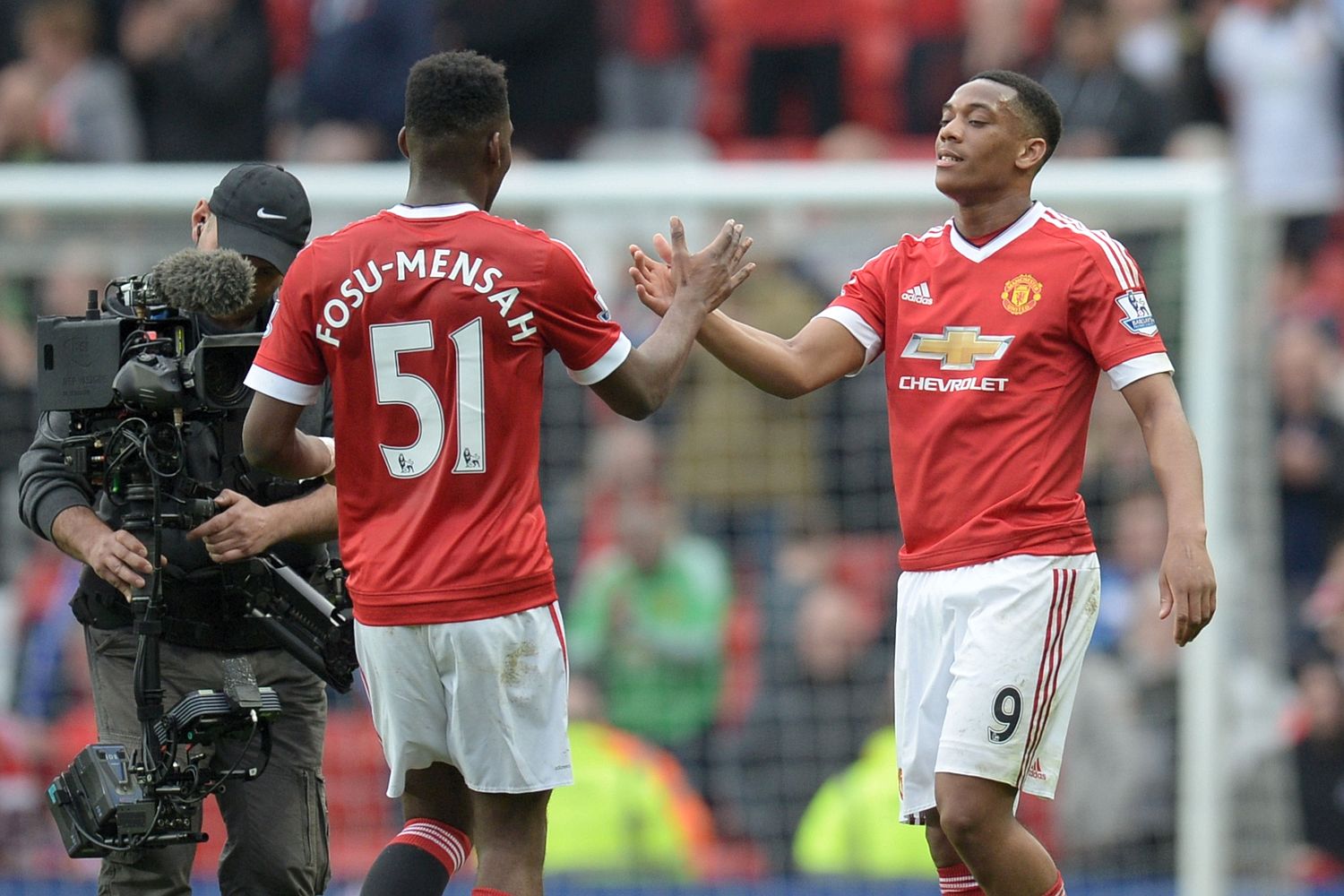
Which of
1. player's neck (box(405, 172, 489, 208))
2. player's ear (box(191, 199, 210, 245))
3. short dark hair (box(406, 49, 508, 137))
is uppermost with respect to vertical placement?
short dark hair (box(406, 49, 508, 137))

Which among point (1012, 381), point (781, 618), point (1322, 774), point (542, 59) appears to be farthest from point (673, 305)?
point (542, 59)

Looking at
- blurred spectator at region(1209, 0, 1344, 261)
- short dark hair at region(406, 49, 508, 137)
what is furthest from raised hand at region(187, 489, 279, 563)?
blurred spectator at region(1209, 0, 1344, 261)

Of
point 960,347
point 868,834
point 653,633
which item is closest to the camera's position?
point 960,347

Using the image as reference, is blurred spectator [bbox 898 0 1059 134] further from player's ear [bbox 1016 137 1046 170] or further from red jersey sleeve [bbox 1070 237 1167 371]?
red jersey sleeve [bbox 1070 237 1167 371]

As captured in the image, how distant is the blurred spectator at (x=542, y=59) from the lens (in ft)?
39.6

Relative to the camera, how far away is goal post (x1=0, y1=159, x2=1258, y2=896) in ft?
27.9

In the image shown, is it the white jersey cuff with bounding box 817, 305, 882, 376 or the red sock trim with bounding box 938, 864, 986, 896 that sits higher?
the white jersey cuff with bounding box 817, 305, 882, 376

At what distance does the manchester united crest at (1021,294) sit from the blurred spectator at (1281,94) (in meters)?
7.03

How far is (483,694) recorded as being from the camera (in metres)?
5.04

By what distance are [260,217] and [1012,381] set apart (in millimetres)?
1974

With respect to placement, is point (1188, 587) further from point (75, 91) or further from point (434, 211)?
point (75, 91)

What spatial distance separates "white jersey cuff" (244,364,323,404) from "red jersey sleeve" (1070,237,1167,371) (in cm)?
191

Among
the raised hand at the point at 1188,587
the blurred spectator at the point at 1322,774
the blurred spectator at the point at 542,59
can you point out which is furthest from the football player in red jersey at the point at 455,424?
the blurred spectator at the point at 542,59

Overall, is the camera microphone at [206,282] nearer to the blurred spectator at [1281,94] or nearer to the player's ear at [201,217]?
the player's ear at [201,217]
